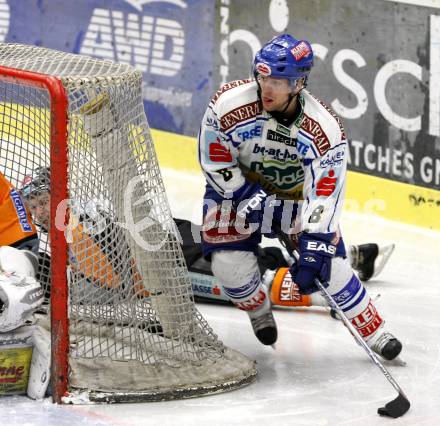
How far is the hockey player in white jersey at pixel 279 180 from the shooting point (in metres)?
4.62

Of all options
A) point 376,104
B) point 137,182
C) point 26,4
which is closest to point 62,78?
point 137,182

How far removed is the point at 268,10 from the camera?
713 centimetres

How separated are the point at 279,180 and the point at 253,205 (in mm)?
148

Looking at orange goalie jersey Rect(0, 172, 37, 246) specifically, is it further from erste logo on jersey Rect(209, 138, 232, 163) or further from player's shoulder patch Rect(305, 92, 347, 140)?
player's shoulder patch Rect(305, 92, 347, 140)

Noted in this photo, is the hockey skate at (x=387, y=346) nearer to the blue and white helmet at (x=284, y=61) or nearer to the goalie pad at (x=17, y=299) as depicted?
the blue and white helmet at (x=284, y=61)

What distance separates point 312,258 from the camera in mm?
4609

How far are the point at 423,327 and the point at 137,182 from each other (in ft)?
4.61

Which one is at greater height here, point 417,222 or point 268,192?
point 268,192

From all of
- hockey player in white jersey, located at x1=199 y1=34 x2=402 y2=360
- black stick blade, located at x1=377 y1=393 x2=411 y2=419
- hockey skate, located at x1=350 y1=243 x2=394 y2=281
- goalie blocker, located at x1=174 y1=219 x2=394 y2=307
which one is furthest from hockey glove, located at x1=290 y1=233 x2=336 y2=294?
hockey skate, located at x1=350 y1=243 x2=394 y2=281

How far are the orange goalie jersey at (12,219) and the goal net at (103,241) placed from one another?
0.25 ft

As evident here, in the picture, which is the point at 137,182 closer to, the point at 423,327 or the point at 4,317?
the point at 4,317

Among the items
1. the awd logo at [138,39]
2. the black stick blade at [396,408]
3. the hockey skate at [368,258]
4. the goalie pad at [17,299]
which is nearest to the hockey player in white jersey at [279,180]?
the black stick blade at [396,408]

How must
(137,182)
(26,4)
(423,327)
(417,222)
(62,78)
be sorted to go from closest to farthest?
1. (62,78)
2. (137,182)
3. (423,327)
4. (417,222)
5. (26,4)

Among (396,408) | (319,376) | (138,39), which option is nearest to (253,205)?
(319,376)
